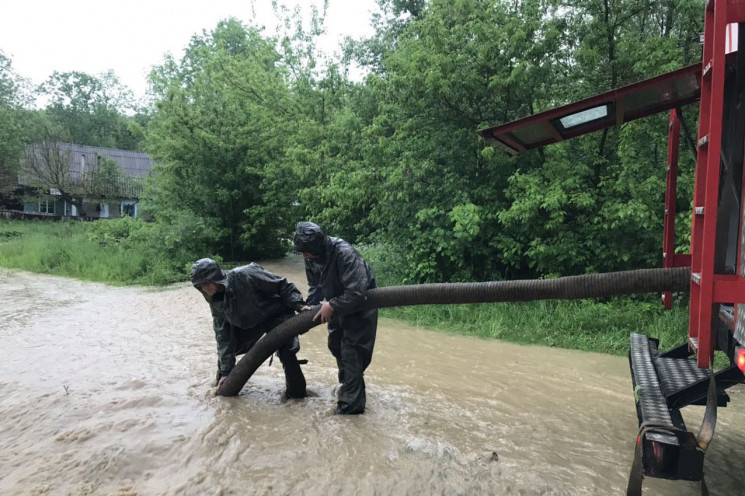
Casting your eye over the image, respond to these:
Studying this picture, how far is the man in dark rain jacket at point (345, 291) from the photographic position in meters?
4.50

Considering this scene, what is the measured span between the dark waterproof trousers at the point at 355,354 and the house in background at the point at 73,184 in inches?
1128

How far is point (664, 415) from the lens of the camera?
9.39ft

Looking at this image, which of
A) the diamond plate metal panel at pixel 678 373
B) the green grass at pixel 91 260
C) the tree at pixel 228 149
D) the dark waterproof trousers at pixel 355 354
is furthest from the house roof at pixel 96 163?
the diamond plate metal panel at pixel 678 373

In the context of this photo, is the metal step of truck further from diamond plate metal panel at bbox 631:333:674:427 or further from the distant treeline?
the distant treeline

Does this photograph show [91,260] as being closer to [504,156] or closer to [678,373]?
[504,156]

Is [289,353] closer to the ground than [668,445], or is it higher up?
closer to the ground

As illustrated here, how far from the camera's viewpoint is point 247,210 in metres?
18.3

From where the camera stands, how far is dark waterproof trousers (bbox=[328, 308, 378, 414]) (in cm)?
472

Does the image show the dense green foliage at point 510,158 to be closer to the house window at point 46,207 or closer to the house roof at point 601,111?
the house roof at point 601,111

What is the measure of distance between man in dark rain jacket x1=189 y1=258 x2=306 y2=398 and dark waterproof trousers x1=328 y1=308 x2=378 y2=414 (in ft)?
1.85

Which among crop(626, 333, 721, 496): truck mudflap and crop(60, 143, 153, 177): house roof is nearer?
crop(626, 333, 721, 496): truck mudflap

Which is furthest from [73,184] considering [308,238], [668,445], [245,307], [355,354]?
[668,445]

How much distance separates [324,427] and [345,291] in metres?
1.17

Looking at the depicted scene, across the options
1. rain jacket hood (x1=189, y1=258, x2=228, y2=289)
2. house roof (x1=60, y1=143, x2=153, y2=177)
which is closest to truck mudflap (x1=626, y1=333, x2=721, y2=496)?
rain jacket hood (x1=189, y1=258, x2=228, y2=289)
